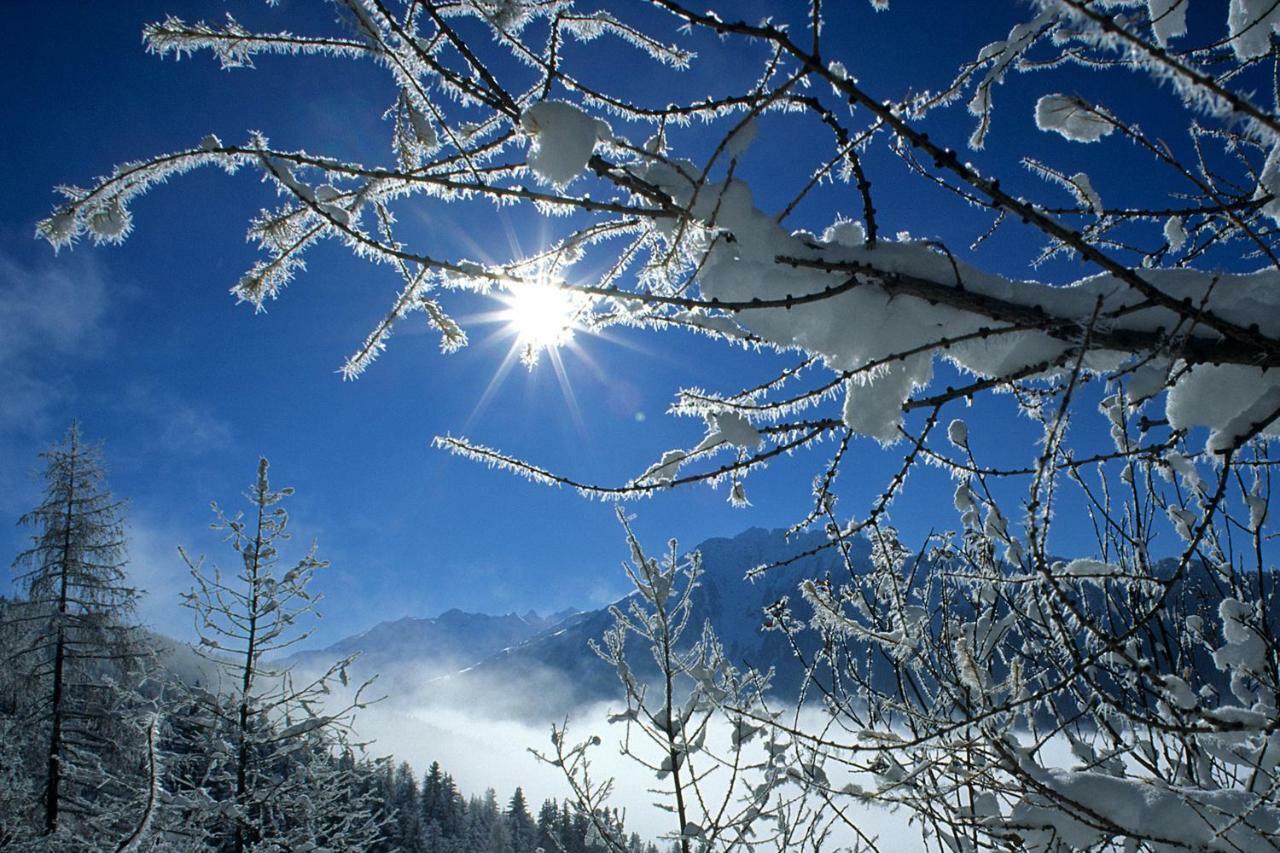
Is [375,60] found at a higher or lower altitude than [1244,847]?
higher

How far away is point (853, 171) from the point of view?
1290 millimetres

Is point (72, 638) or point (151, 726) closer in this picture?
point (151, 726)

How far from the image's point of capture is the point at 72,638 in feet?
42.5

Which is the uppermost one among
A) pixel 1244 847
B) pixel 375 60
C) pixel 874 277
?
pixel 375 60

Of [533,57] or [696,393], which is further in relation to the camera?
[696,393]

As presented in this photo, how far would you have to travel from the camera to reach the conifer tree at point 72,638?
39.7ft

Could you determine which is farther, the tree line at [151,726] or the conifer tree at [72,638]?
the conifer tree at [72,638]

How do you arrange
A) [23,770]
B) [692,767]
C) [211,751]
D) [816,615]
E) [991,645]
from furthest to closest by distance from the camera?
[23,770], [211,751], [692,767], [991,645], [816,615]

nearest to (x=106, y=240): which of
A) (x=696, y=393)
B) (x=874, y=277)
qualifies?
(x=696, y=393)

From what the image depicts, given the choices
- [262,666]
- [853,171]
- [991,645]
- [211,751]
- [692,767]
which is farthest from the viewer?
[262,666]

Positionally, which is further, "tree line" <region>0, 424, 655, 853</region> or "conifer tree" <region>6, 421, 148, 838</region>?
"conifer tree" <region>6, 421, 148, 838</region>

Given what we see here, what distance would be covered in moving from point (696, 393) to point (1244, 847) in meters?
1.83

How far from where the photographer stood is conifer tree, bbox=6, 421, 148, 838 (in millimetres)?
12094

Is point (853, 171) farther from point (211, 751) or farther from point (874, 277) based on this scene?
point (211, 751)
